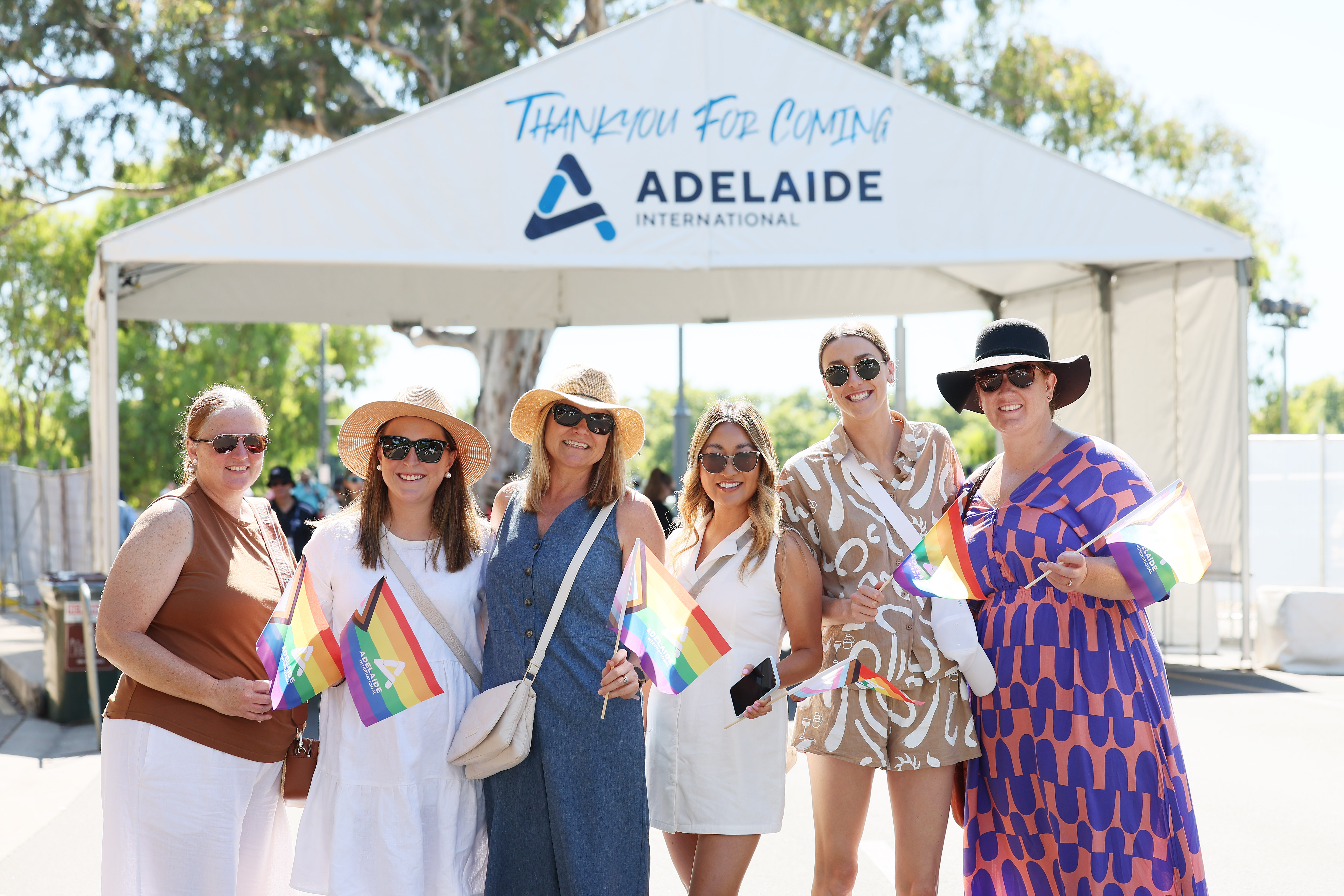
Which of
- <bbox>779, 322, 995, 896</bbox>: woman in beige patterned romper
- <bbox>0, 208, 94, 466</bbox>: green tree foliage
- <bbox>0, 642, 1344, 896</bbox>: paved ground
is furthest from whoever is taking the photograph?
<bbox>0, 208, 94, 466</bbox>: green tree foliage

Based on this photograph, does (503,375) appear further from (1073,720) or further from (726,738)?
(1073,720)

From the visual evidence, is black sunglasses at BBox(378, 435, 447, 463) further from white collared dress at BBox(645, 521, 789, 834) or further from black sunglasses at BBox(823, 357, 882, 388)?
black sunglasses at BBox(823, 357, 882, 388)

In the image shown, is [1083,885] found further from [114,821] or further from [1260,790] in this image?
[1260,790]

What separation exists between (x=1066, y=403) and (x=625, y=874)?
190 centimetres

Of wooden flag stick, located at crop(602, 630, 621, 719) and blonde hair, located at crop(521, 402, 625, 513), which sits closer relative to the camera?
wooden flag stick, located at crop(602, 630, 621, 719)

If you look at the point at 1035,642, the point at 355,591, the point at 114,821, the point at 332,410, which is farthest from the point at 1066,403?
the point at 332,410

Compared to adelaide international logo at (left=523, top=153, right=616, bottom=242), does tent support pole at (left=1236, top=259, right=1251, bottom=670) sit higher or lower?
lower

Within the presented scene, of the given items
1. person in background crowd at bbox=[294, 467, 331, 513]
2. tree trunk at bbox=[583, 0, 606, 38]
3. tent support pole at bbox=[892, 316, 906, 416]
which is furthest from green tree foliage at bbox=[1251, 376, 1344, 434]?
person in background crowd at bbox=[294, 467, 331, 513]

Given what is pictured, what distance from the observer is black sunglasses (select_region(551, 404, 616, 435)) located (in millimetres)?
3260

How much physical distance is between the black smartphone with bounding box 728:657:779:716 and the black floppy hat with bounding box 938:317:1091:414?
1.01 m

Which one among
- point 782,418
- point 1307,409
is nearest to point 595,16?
point 1307,409

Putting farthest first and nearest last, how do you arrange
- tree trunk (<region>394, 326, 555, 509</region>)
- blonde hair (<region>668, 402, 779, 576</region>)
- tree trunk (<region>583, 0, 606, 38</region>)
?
tree trunk (<region>583, 0, 606, 38</region>), tree trunk (<region>394, 326, 555, 509</region>), blonde hair (<region>668, 402, 779, 576</region>)

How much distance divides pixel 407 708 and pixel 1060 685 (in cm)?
174

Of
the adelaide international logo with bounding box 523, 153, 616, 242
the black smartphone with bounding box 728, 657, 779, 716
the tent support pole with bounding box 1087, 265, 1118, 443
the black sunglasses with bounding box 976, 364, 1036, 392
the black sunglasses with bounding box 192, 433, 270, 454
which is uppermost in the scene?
the adelaide international logo with bounding box 523, 153, 616, 242
